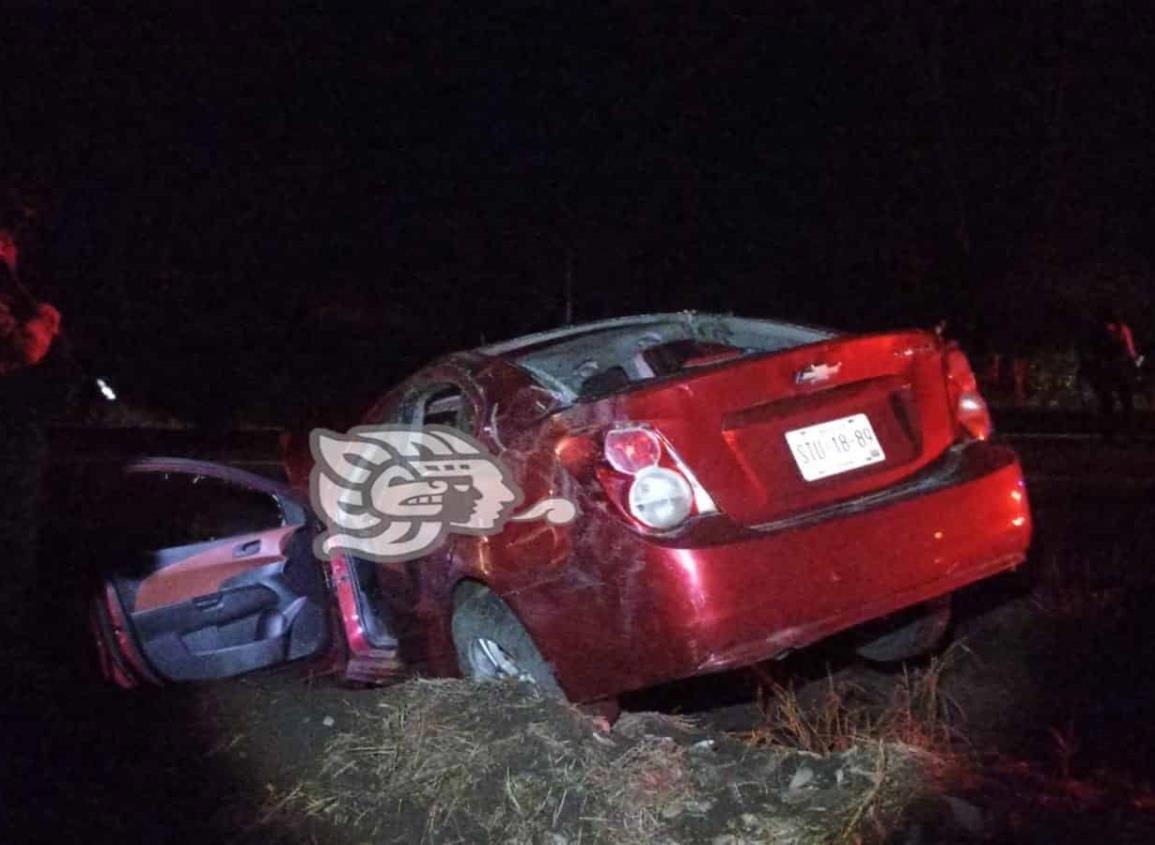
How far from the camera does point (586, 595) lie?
4.20 meters

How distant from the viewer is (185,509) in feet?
18.8

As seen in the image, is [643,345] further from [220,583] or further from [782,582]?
[220,583]

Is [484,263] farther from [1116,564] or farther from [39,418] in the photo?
[39,418]

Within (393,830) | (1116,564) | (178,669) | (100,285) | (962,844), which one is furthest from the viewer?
(100,285)

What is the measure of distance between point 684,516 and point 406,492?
1311 mm

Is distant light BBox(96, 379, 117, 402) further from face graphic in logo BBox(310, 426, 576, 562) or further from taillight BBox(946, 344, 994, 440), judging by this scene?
taillight BBox(946, 344, 994, 440)

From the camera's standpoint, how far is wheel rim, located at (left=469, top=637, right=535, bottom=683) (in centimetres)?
477

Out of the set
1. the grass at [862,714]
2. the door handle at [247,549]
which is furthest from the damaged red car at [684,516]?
the door handle at [247,549]

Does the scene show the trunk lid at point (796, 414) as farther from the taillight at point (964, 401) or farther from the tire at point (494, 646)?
the tire at point (494, 646)

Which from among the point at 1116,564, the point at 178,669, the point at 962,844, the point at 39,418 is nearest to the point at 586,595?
the point at 962,844

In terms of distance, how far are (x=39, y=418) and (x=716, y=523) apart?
213 centimetres

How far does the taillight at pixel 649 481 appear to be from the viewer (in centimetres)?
412

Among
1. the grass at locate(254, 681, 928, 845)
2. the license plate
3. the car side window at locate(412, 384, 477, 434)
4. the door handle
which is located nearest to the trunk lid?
the license plate

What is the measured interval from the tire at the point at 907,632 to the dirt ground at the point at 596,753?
145mm
